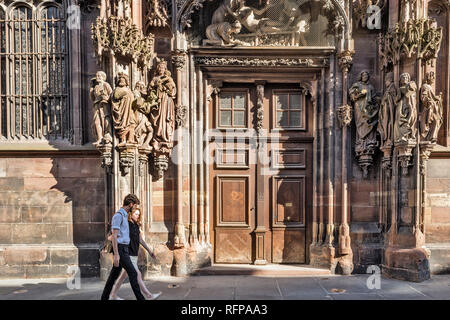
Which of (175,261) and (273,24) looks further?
(273,24)

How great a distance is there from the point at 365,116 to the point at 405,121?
2.49 ft

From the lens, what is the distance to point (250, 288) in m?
6.15

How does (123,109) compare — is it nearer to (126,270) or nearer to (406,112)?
(126,270)

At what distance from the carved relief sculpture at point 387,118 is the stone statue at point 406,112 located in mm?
107

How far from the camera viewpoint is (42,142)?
7.43 m

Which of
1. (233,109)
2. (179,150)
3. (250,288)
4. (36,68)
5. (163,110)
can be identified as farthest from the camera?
(233,109)

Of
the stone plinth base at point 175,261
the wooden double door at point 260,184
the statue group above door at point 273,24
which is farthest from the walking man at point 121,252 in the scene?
the statue group above door at point 273,24

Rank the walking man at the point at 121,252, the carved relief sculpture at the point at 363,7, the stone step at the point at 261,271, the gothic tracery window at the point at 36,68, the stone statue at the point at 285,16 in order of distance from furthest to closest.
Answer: the gothic tracery window at the point at 36,68 → the stone statue at the point at 285,16 → the carved relief sculpture at the point at 363,7 → the stone step at the point at 261,271 → the walking man at the point at 121,252

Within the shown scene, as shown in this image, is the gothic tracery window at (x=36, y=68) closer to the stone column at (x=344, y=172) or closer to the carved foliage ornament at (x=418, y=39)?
the stone column at (x=344, y=172)

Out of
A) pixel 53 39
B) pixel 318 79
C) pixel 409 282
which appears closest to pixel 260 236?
pixel 409 282

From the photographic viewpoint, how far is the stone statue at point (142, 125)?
6.76 metres

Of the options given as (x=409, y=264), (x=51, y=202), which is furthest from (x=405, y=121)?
(x=51, y=202)

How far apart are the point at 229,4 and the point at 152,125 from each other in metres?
3.11

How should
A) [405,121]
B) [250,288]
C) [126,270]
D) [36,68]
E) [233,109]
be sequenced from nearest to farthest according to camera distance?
[126,270] → [250,288] → [405,121] → [36,68] → [233,109]
